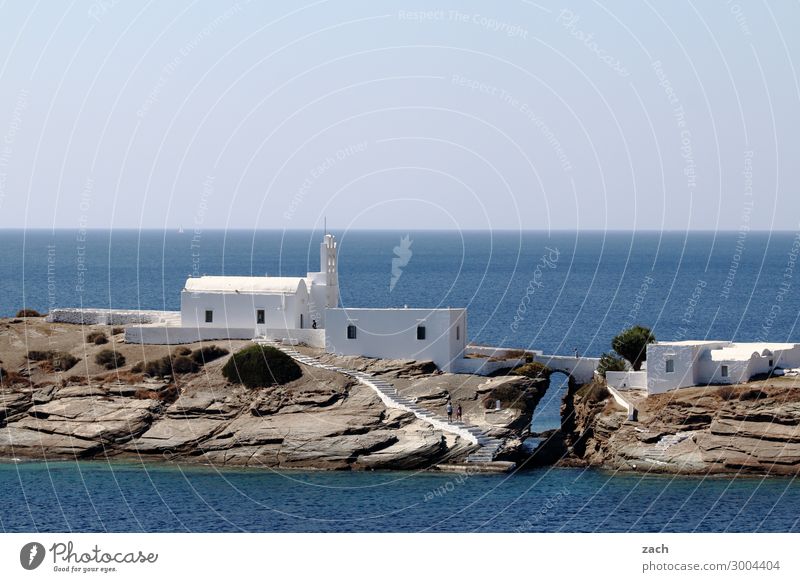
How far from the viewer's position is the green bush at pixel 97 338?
283 ft

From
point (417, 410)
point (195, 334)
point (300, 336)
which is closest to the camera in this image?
point (417, 410)

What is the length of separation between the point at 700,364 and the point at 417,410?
13.6 m

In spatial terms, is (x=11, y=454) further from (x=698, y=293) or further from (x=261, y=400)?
(x=698, y=293)

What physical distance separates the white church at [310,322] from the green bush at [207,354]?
8.23 ft

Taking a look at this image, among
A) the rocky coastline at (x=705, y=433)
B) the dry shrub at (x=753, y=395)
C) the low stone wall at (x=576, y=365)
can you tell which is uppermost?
the low stone wall at (x=576, y=365)

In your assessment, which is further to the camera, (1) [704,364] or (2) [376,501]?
(1) [704,364]

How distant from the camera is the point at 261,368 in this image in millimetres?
79500

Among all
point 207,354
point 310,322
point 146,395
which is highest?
point 310,322

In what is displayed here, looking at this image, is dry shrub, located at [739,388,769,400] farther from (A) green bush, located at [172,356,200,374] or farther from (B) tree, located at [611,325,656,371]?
(A) green bush, located at [172,356,200,374]

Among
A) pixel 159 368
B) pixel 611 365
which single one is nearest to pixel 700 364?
pixel 611 365

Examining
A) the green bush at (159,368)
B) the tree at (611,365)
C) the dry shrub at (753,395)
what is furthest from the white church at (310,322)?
the dry shrub at (753,395)

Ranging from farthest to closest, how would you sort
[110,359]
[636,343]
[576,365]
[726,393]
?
[110,359] → [576,365] → [636,343] → [726,393]

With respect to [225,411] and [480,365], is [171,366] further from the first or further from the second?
[480,365]

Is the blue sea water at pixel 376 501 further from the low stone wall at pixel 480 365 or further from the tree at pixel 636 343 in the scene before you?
the tree at pixel 636 343
